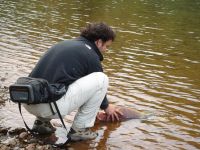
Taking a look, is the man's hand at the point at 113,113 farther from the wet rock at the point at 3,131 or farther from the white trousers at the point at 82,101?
the wet rock at the point at 3,131

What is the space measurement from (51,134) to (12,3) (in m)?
20.1

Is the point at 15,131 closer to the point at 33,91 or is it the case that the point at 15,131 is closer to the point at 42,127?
the point at 42,127

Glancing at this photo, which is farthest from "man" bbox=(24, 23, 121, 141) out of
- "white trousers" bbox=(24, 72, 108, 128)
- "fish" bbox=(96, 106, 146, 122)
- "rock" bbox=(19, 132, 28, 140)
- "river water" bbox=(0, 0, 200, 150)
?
"fish" bbox=(96, 106, 146, 122)

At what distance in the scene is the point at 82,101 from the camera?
5988 millimetres

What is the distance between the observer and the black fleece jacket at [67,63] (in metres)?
5.85

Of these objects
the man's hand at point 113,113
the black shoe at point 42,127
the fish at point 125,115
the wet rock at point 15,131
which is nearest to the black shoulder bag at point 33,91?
the black shoe at point 42,127

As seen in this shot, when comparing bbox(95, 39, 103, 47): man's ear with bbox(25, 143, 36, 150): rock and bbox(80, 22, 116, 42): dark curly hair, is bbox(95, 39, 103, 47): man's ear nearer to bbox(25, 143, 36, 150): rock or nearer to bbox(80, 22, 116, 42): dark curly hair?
bbox(80, 22, 116, 42): dark curly hair

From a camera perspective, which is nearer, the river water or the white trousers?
the white trousers

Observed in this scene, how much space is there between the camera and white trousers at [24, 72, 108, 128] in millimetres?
5840

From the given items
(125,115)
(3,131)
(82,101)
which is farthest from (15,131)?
(125,115)

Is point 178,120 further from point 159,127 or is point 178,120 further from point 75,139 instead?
point 75,139

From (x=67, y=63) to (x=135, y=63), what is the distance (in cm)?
604

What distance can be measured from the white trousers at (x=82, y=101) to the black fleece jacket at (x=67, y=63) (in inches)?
4.9

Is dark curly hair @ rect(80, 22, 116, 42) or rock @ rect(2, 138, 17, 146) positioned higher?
dark curly hair @ rect(80, 22, 116, 42)
